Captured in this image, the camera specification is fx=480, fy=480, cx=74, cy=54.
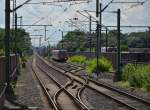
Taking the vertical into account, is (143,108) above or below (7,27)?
below

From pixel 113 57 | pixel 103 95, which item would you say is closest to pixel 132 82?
pixel 103 95

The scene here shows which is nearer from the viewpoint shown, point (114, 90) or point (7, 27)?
point (7, 27)

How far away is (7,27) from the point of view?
85.5 feet

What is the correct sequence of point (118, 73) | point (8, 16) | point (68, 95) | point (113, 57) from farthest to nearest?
point (113, 57), point (118, 73), point (68, 95), point (8, 16)

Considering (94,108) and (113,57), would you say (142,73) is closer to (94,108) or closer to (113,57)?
(94,108)

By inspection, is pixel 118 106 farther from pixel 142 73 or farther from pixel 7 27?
pixel 142 73

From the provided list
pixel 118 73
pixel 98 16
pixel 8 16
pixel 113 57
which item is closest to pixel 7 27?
pixel 8 16

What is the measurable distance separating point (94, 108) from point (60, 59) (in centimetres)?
8280

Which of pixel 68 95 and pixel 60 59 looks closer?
pixel 68 95

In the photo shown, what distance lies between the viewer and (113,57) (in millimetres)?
63406

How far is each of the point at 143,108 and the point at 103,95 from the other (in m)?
7.54

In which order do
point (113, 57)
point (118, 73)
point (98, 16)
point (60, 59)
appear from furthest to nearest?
point (60, 59) < point (113, 57) < point (98, 16) < point (118, 73)

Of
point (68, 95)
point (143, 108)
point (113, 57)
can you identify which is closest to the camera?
point (143, 108)

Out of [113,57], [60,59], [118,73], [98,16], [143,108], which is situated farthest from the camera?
[60,59]
